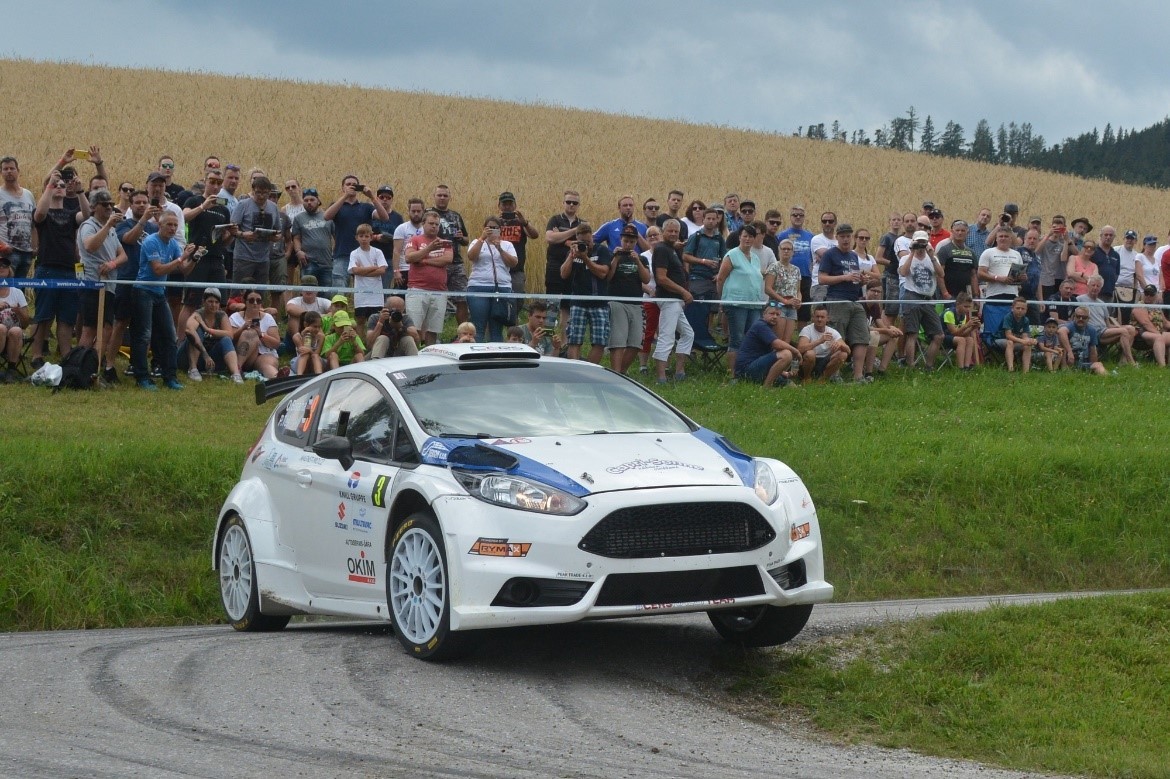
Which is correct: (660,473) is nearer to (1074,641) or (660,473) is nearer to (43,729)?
(1074,641)

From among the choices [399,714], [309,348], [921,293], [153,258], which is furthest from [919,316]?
[399,714]

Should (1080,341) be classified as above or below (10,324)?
above

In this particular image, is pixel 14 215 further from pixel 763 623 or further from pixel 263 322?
pixel 763 623

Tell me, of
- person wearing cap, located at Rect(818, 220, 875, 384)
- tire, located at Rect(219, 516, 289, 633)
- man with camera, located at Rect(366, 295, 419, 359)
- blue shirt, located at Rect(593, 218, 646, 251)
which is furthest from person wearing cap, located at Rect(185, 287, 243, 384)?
tire, located at Rect(219, 516, 289, 633)

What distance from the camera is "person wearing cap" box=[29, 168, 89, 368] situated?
18.7 metres

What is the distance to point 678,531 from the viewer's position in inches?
324

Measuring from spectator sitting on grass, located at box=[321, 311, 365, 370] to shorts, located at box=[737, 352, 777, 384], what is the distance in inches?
199

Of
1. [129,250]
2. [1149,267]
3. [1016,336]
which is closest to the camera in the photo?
[129,250]

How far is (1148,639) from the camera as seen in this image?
29.5 ft

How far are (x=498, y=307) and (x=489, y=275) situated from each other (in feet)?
1.53

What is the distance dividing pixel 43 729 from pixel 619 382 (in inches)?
167

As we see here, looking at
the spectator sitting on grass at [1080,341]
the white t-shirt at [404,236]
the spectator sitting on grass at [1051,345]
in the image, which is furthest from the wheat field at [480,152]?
the spectator sitting on grass at [1080,341]

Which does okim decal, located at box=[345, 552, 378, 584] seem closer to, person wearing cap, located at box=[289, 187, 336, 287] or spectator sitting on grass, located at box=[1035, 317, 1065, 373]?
person wearing cap, located at box=[289, 187, 336, 287]

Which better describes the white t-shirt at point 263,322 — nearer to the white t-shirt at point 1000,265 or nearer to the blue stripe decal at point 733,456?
the white t-shirt at point 1000,265
